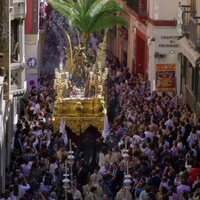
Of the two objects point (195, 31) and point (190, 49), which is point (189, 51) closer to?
point (190, 49)

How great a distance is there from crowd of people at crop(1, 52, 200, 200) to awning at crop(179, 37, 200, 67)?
1.67 m

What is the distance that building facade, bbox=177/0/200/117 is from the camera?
115 feet

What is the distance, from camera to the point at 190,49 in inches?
1407

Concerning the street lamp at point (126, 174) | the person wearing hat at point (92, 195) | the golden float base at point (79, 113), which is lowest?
the person wearing hat at point (92, 195)

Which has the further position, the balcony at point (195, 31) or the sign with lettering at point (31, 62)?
the sign with lettering at point (31, 62)

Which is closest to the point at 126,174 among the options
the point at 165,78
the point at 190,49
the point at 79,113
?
the point at 79,113

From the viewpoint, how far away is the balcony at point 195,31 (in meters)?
34.6

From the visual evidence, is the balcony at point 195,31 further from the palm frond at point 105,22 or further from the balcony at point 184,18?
the palm frond at point 105,22

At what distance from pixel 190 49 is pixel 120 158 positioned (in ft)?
32.3

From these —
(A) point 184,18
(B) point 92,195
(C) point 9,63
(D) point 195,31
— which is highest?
(A) point 184,18

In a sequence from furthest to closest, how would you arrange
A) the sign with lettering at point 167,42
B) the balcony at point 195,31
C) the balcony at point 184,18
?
the sign with lettering at point 167,42, the balcony at point 184,18, the balcony at point 195,31

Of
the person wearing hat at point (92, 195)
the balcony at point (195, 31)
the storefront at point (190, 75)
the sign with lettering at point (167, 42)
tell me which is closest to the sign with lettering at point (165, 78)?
the storefront at point (190, 75)

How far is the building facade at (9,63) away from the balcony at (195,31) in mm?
7383

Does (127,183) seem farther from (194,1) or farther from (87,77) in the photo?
(194,1)
